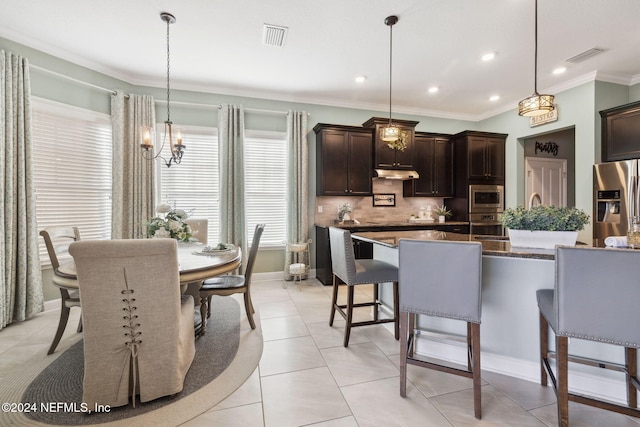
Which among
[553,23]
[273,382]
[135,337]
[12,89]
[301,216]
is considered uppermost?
[553,23]

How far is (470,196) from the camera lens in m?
5.09

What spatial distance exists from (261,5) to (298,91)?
1.99 meters

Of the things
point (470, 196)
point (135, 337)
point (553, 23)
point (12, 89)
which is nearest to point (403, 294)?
point (135, 337)

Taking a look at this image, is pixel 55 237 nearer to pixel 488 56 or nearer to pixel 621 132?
pixel 488 56

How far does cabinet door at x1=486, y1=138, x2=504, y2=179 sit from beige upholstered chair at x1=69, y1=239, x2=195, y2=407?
5465mm

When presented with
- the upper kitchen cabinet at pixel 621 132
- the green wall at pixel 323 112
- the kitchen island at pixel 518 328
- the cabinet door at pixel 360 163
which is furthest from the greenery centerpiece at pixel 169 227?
the upper kitchen cabinet at pixel 621 132

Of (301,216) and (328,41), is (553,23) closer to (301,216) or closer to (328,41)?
(328,41)

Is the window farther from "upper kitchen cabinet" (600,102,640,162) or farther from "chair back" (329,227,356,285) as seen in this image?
"upper kitchen cabinet" (600,102,640,162)

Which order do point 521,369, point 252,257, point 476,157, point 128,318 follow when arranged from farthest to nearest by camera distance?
point 476,157 → point 252,257 → point 521,369 → point 128,318

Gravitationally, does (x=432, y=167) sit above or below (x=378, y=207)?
above

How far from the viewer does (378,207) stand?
17.4 feet

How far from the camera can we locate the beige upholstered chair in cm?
158

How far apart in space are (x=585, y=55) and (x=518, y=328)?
3655mm

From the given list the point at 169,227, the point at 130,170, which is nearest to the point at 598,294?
the point at 169,227
